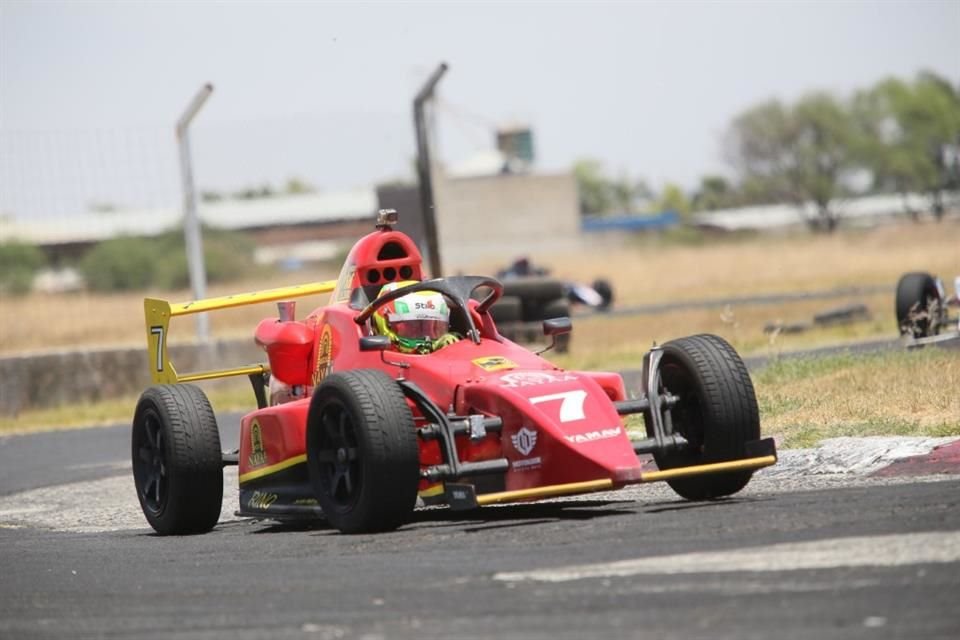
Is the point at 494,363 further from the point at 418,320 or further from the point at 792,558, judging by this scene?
the point at 792,558

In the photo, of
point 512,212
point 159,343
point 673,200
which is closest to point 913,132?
point 512,212

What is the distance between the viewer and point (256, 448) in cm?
1029

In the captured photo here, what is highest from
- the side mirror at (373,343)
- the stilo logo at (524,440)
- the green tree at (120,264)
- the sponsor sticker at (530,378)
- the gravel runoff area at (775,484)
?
the green tree at (120,264)

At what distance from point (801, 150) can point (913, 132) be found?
24.5 feet

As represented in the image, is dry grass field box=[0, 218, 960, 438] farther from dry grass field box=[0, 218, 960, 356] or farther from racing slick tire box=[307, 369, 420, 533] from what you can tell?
racing slick tire box=[307, 369, 420, 533]

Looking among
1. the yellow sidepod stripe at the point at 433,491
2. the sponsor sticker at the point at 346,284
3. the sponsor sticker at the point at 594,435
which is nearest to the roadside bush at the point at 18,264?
the sponsor sticker at the point at 346,284

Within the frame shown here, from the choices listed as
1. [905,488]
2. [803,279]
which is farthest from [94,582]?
[803,279]

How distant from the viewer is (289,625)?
20.5ft

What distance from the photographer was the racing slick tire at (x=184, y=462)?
397 inches

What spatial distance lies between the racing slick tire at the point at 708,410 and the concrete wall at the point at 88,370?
500 inches

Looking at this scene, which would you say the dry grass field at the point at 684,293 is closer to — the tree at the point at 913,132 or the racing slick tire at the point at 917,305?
the racing slick tire at the point at 917,305

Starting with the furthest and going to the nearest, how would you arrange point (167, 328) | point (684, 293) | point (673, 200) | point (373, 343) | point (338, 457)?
point (673, 200), point (684, 293), point (167, 328), point (373, 343), point (338, 457)

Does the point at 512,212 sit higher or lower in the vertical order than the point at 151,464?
higher

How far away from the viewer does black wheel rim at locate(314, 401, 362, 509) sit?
28.9ft
